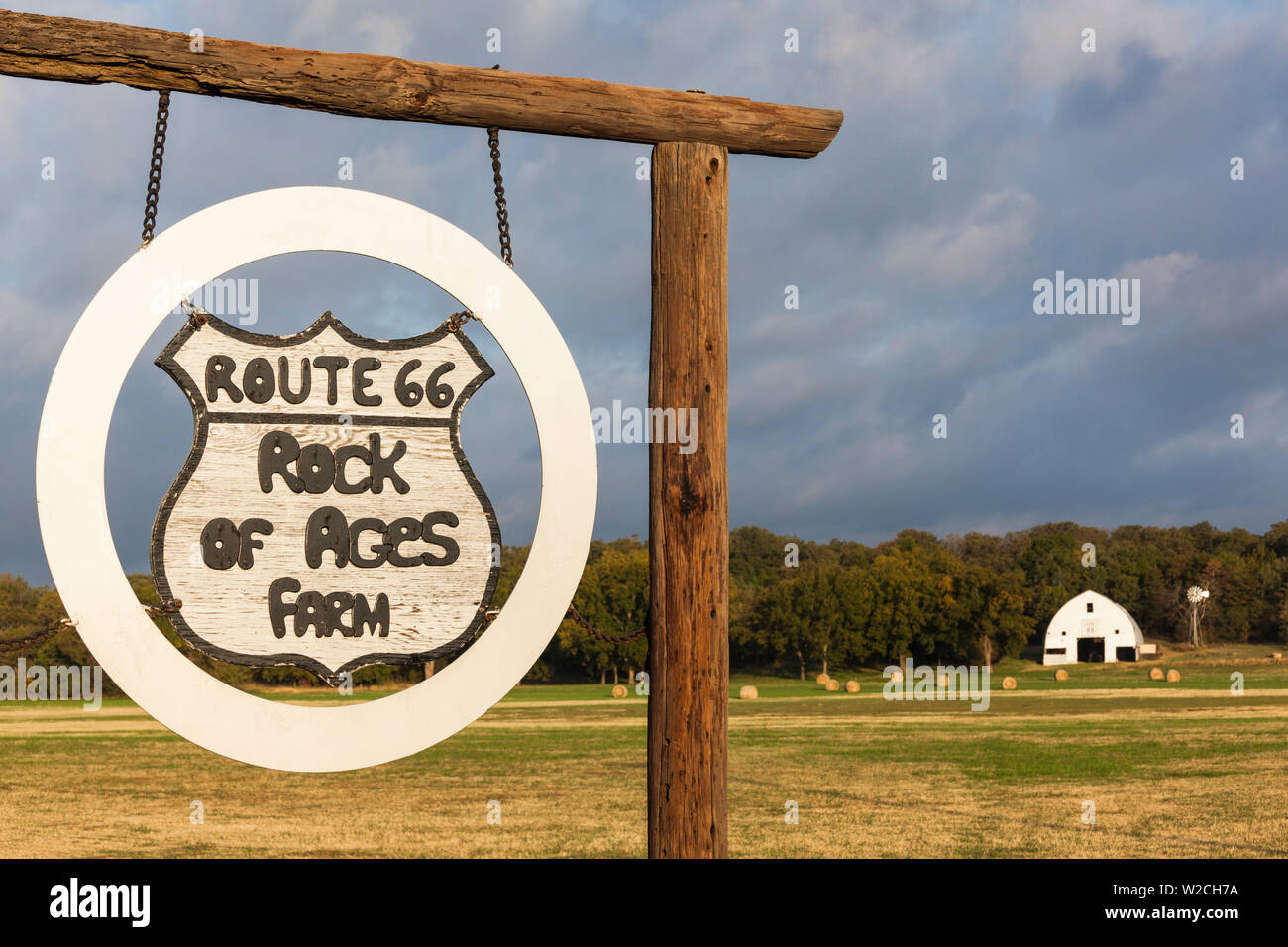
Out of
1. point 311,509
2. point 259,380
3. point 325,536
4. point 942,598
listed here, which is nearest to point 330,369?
point 259,380

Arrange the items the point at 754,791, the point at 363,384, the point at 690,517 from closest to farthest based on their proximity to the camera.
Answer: the point at 363,384 → the point at 690,517 → the point at 754,791

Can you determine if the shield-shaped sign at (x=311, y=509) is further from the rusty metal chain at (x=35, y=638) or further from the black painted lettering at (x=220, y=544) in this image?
the rusty metal chain at (x=35, y=638)

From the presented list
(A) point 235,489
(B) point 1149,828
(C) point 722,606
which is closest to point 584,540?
(C) point 722,606

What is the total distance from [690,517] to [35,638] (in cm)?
307

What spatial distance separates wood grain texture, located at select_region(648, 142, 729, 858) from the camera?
5367mm

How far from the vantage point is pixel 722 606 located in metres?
5.47

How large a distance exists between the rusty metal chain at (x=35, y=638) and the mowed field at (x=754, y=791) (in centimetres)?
935

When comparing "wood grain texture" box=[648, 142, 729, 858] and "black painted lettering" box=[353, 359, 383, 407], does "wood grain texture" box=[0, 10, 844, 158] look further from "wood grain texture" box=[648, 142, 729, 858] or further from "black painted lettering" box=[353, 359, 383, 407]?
"black painted lettering" box=[353, 359, 383, 407]

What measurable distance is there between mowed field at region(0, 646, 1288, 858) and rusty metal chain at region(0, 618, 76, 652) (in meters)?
9.35

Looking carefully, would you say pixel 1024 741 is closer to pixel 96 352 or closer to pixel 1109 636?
pixel 96 352

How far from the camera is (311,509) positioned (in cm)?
508

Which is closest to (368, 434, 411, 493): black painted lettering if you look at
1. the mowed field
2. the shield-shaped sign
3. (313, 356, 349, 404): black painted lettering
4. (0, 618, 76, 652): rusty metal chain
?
the shield-shaped sign

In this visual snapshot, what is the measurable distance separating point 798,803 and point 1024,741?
1382cm

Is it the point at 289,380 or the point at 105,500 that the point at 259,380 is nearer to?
the point at 289,380
